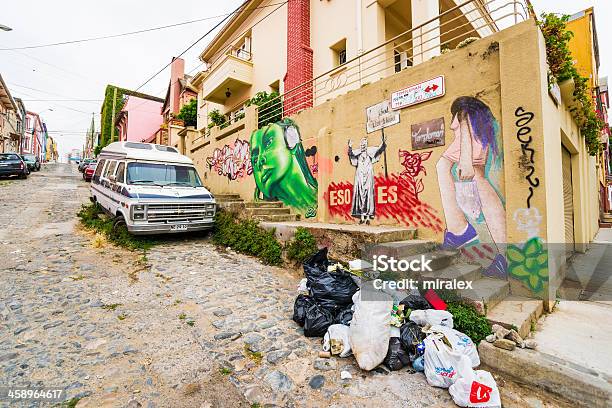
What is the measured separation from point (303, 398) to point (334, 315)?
3.94 feet

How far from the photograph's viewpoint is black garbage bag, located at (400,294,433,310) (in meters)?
3.53

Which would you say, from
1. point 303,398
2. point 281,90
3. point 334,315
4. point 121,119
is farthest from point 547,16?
point 121,119

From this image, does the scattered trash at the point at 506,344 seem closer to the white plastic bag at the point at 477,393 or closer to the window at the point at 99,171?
the white plastic bag at the point at 477,393

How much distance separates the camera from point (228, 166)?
38.9 feet

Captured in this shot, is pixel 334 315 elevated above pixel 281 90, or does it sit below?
below

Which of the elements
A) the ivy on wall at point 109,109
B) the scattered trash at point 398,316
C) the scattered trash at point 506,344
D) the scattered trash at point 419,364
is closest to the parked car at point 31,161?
the ivy on wall at point 109,109

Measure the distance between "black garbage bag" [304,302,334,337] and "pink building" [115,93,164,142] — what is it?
33.1 metres

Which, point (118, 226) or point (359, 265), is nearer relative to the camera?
point (359, 265)

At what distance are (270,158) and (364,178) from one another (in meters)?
3.95

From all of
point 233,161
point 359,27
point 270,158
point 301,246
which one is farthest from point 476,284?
point 233,161

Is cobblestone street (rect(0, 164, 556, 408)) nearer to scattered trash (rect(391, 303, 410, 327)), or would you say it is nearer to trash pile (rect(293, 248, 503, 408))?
trash pile (rect(293, 248, 503, 408))

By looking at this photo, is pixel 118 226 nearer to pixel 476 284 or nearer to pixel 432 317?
pixel 432 317

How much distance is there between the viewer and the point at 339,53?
10.9m

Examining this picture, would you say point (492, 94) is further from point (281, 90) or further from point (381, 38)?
point (281, 90)
